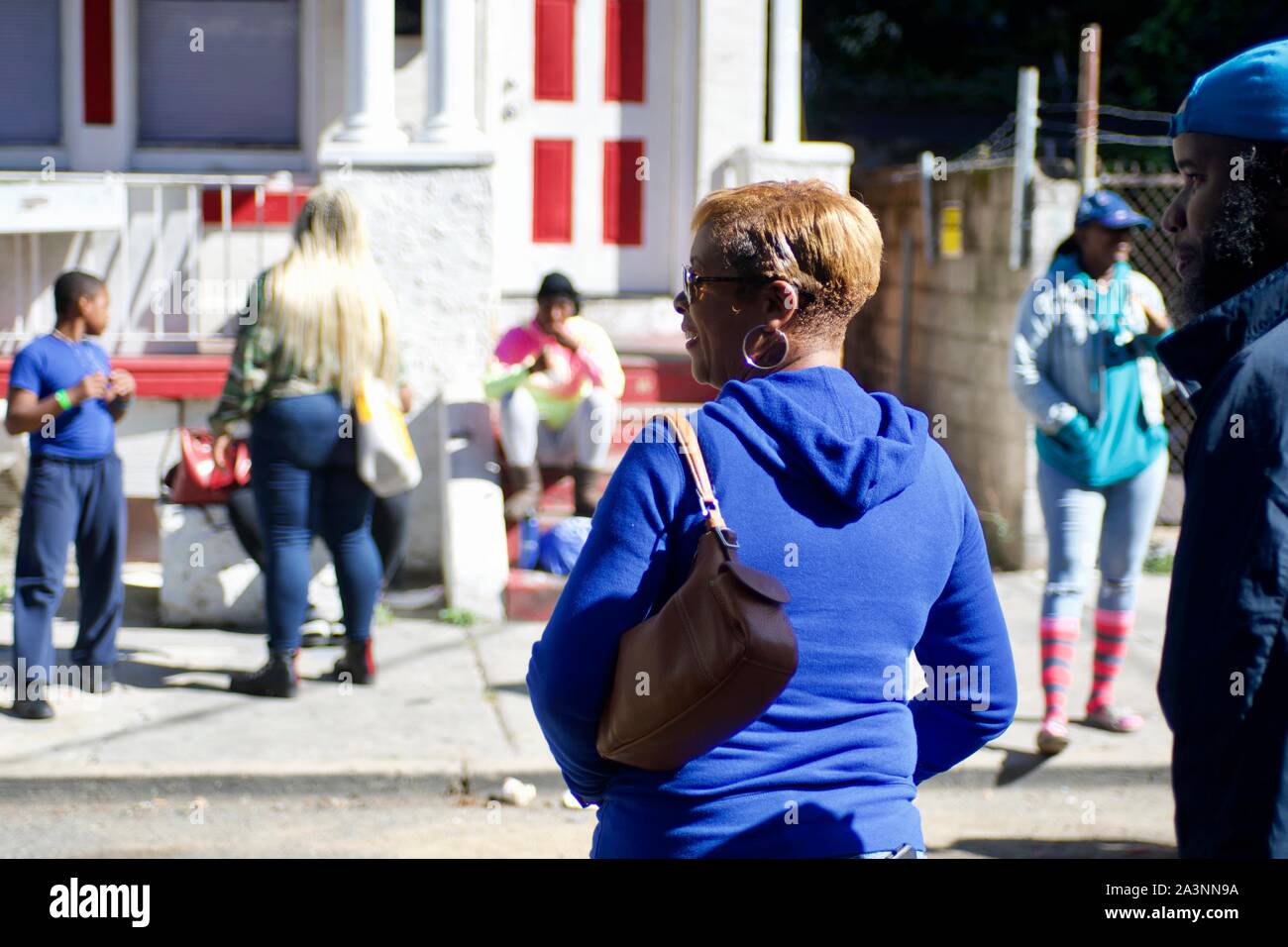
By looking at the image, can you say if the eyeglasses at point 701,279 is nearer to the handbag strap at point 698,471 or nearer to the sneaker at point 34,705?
the handbag strap at point 698,471

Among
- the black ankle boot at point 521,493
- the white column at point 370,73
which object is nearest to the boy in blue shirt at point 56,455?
the black ankle boot at point 521,493

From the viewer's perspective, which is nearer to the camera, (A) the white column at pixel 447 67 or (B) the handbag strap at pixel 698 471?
(B) the handbag strap at pixel 698 471

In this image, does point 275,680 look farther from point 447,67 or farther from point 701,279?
point 701,279

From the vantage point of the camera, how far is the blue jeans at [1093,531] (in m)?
6.14

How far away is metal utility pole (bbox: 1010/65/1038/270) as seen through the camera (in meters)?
8.93

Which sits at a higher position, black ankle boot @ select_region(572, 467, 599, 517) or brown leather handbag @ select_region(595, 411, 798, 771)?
brown leather handbag @ select_region(595, 411, 798, 771)

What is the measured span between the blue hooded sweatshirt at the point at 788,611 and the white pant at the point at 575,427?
221 inches

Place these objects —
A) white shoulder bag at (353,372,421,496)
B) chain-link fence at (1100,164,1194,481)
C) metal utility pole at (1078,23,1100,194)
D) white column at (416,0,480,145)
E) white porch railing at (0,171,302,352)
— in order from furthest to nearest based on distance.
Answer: chain-link fence at (1100,164,1194,481)
white porch railing at (0,171,302,352)
white column at (416,0,480,145)
metal utility pole at (1078,23,1100,194)
white shoulder bag at (353,372,421,496)

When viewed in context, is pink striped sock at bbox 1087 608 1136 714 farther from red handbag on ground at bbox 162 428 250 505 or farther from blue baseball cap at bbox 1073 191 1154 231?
red handbag on ground at bbox 162 428 250 505

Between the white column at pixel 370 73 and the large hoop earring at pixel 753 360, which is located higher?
the white column at pixel 370 73

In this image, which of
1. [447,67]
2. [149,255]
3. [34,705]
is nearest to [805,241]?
[34,705]

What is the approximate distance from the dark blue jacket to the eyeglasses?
649 millimetres

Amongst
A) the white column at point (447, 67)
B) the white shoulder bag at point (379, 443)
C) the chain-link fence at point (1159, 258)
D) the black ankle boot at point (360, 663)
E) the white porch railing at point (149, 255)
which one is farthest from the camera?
the chain-link fence at point (1159, 258)

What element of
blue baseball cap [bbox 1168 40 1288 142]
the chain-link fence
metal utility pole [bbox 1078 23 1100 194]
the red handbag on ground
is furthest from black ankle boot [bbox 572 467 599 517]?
blue baseball cap [bbox 1168 40 1288 142]
